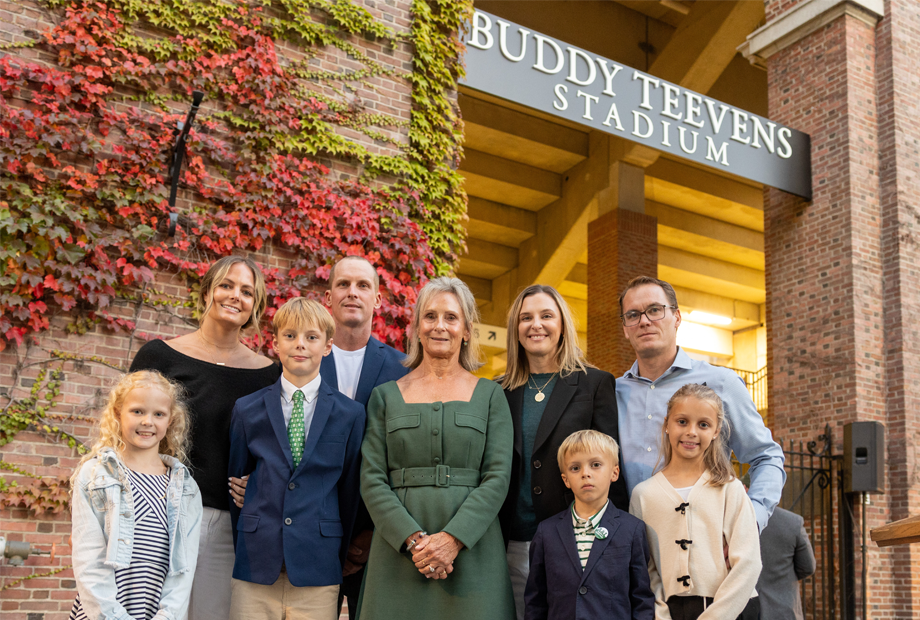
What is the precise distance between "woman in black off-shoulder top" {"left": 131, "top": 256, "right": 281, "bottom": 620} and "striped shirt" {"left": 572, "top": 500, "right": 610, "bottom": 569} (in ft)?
4.41

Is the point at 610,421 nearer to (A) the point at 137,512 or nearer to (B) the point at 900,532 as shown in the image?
(B) the point at 900,532

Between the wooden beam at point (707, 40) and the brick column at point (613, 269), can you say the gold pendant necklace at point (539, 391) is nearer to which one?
the brick column at point (613, 269)

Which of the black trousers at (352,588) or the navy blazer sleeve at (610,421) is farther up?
the navy blazer sleeve at (610,421)

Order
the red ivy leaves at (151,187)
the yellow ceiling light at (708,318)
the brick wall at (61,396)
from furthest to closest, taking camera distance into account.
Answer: the yellow ceiling light at (708,318), the red ivy leaves at (151,187), the brick wall at (61,396)

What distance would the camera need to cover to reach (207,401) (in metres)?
3.16

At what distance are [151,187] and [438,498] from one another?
350 centimetres

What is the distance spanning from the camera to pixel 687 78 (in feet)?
42.9

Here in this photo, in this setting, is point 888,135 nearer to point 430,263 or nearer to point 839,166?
point 839,166

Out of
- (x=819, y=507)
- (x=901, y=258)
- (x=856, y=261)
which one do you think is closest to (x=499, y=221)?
(x=856, y=261)

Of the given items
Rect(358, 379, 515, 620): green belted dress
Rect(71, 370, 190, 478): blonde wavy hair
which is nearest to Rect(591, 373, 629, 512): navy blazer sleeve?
Rect(358, 379, 515, 620): green belted dress

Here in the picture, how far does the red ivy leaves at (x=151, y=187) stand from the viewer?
487cm

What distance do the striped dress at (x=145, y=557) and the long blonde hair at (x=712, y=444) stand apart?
1865 millimetres

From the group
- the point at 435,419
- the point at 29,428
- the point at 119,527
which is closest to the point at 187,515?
the point at 119,527

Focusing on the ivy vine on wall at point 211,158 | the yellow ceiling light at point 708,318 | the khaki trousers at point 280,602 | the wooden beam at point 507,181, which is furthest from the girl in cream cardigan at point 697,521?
the yellow ceiling light at point 708,318
